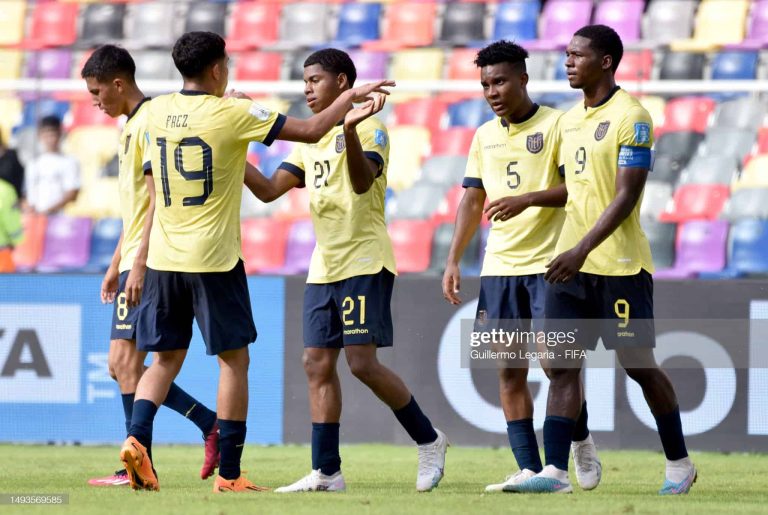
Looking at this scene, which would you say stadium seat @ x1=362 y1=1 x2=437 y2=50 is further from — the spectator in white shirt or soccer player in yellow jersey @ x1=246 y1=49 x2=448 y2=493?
soccer player in yellow jersey @ x1=246 y1=49 x2=448 y2=493

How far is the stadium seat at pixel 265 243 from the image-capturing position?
1094 cm

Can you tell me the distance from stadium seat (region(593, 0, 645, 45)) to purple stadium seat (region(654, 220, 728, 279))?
2.89 m

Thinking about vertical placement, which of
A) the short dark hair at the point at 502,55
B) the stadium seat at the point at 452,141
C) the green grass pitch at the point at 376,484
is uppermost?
the short dark hair at the point at 502,55

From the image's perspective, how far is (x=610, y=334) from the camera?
6.13 m

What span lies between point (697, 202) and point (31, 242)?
5245mm

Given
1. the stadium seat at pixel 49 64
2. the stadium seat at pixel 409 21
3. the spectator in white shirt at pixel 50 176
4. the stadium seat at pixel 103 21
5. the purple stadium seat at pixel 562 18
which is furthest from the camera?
the stadium seat at pixel 103 21

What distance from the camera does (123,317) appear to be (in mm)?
7023

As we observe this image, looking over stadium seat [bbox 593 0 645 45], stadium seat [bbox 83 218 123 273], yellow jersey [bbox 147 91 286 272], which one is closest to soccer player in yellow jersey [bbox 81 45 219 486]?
yellow jersey [bbox 147 91 286 272]

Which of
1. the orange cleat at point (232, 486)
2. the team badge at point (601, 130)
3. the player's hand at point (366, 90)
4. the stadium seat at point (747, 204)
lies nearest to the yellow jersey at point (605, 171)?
the team badge at point (601, 130)

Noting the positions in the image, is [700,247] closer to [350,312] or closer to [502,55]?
[502,55]

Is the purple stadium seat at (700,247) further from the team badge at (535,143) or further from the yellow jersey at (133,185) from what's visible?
the yellow jersey at (133,185)

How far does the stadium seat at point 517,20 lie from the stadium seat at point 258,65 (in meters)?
2.10

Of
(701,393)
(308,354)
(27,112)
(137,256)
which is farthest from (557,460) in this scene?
(27,112)

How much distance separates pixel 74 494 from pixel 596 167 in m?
2.88
